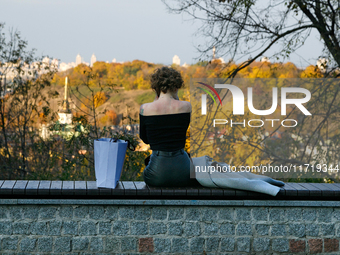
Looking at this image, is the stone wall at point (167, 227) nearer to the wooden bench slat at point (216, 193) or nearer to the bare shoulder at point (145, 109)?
the wooden bench slat at point (216, 193)

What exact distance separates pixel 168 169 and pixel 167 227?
0.51m

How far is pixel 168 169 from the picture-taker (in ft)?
12.2

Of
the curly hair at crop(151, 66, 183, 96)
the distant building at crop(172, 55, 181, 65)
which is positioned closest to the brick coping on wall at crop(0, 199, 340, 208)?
the curly hair at crop(151, 66, 183, 96)

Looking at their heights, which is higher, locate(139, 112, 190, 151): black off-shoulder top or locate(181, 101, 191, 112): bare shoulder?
locate(181, 101, 191, 112): bare shoulder

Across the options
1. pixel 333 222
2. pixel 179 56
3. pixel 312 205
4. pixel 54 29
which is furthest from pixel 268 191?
pixel 54 29

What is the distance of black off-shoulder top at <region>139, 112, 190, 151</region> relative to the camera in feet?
12.1

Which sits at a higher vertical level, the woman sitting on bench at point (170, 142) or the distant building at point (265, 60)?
the distant building at point (265, 60)

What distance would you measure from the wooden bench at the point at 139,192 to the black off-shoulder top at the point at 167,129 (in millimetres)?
392

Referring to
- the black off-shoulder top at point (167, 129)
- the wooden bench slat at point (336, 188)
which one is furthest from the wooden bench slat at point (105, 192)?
the wooden bench slat at point (336, 188)

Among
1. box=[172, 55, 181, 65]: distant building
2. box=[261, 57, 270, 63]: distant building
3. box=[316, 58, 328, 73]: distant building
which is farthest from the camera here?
box=[172, 55, 181, 65]: distant building

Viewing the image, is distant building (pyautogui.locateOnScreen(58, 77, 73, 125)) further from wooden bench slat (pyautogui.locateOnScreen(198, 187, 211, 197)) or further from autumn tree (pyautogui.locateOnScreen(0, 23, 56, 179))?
wooden bench slat (pyautogui.locateOnScreen(198, 187, 211, 197))

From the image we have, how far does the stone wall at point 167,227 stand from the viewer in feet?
11.8

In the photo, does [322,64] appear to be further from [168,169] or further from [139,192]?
[139,192]

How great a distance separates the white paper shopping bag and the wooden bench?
0.08m
